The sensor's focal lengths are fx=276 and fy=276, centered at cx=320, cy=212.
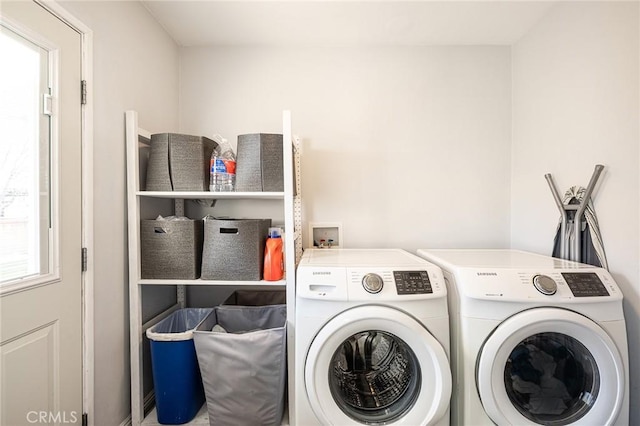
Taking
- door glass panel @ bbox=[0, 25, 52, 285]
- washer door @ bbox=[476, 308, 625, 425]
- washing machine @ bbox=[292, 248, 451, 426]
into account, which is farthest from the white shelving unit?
washer door @ bbox=[476, 308, 625, 425]

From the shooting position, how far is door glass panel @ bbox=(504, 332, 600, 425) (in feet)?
3.88

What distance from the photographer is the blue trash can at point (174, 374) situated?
141 cm

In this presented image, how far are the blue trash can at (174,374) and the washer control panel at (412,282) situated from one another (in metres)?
1.08

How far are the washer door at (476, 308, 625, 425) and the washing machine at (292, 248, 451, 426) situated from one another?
20 cm

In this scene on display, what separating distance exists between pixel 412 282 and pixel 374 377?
1.67 feet

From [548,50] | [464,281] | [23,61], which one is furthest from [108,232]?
[548,50]

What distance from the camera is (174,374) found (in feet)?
4.67

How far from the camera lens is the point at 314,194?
1.99 m

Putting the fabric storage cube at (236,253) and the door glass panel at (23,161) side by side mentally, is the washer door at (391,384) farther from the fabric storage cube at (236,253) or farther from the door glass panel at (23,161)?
the door glass panel at (23,161)

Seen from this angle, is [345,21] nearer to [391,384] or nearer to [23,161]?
[23,161]

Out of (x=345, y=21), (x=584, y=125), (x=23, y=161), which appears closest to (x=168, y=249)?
(x=23, y=161)

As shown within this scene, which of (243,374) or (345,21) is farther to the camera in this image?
(345,21)

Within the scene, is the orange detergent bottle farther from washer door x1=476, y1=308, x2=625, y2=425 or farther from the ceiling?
the ceiling

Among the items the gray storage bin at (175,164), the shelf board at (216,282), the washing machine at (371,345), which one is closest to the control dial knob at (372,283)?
the washing machine at (371,345)
